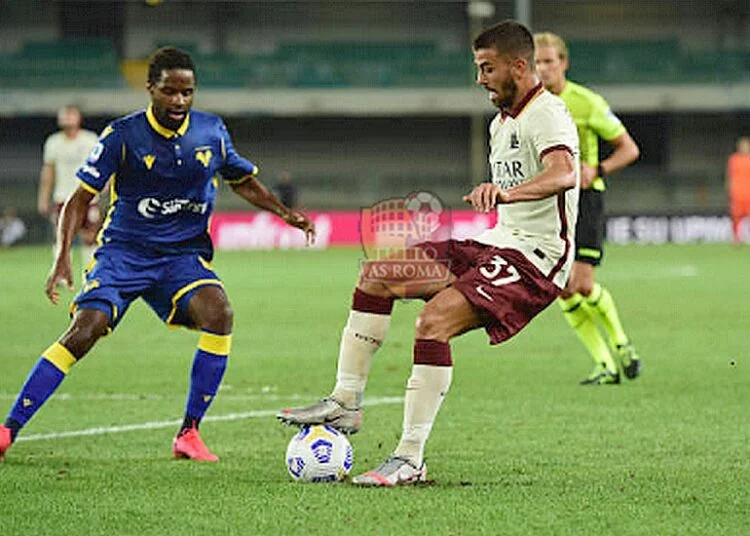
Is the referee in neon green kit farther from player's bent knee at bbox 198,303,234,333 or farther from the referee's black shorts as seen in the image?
player's bent knee at bbox 198,303,234,333

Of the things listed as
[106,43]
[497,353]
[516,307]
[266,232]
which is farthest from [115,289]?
[106,43]

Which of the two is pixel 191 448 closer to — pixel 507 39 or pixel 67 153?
pixel 507 39

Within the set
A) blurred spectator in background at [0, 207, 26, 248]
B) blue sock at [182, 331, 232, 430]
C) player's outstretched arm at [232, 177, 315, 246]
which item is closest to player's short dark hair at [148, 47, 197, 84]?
player's outstretched arm at [232, 177, 315, 246]

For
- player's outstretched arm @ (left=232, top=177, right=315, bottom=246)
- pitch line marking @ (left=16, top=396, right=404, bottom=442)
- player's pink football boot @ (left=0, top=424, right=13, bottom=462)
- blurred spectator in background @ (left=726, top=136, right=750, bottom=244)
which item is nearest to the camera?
player's pink football boot @ (left=0, top=424, right=13, bottom=462)

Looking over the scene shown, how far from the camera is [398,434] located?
30.2 feet

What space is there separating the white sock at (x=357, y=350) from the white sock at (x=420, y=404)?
1.34 feet

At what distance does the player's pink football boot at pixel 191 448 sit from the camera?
8.24 meters

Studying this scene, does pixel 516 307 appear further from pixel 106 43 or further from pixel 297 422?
pixel 106 43

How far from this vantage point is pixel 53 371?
318 inches

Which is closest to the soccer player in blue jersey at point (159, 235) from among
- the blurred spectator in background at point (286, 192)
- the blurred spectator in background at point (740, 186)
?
the blurred spectator in background at point (740, 186)

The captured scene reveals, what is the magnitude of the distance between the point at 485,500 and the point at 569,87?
6.08m

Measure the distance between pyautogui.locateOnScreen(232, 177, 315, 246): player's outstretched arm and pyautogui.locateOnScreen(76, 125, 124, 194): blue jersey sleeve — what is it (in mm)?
795

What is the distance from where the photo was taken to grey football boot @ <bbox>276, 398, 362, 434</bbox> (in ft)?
24.2

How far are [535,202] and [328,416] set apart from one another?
52.2 inches
